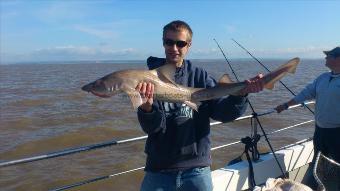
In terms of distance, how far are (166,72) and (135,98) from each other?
33cm

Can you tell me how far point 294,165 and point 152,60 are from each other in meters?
3.16

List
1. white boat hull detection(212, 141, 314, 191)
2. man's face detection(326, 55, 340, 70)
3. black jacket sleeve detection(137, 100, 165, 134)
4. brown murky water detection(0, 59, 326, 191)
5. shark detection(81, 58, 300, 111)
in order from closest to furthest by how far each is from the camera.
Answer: black jacket sleeve detection(137, 100, 165, 134), shark detection(81, 58, 300, 111), white boat hull detection(212, 141, 314, 191), man's face detection(326, 55, 340, 70), brown murky water detection(0, 59, 326, 191)

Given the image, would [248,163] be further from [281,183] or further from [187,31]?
[187,31]

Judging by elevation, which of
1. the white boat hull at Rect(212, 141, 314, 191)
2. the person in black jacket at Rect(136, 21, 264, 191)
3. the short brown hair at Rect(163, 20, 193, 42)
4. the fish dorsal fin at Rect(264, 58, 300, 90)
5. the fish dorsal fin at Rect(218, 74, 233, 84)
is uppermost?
the short brown hair at Rect(163, 20, 193, 42)

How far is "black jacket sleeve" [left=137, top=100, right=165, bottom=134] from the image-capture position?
3225mm

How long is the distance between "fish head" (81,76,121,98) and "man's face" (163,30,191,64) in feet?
1.57

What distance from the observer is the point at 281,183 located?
155 inches

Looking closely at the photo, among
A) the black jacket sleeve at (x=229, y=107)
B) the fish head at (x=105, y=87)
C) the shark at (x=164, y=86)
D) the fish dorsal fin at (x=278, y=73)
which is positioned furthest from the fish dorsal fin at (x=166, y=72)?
the fish dorsal fin at (x=278, y=73)

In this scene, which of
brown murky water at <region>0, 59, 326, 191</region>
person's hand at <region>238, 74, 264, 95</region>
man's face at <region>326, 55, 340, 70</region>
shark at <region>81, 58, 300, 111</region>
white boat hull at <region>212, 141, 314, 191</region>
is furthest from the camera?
brown murky water at <region>0, 59, 326, 191</region>

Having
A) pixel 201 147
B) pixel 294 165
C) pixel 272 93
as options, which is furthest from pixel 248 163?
pixel 272 93

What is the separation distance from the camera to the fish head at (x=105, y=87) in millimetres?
3391

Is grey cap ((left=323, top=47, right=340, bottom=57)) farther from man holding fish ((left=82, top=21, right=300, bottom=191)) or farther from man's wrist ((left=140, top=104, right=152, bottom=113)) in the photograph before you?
man's wrist ((left=140, top=104, right=152, bottom=113))

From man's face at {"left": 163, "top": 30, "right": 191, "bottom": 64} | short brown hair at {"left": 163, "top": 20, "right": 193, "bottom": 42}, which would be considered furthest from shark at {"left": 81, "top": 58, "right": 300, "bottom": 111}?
short brown hair at {"left": 163, "top": 20, "right": 193, "bottom": 42}

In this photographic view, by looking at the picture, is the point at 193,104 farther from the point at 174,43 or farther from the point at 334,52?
the point at 334,52
